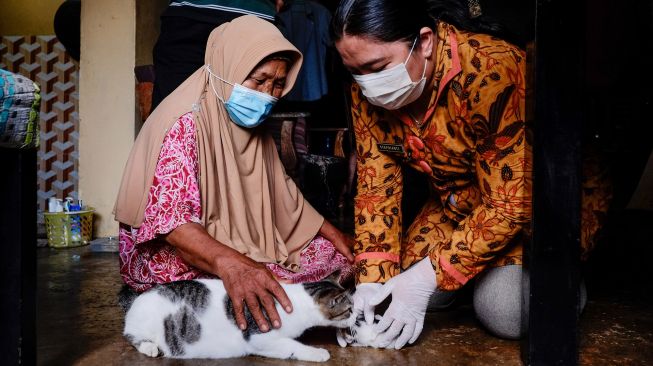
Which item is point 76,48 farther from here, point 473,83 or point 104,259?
point 473,83

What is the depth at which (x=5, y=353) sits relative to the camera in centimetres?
141

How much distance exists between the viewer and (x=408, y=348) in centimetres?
190

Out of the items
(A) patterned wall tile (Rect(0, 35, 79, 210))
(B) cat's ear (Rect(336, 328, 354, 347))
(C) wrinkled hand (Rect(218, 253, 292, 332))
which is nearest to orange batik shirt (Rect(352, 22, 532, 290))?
(B) cat's ear (Rect(336, 328, 354, 347))

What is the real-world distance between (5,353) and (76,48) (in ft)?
12.6

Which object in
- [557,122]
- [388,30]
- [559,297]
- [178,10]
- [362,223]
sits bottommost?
[559,297]

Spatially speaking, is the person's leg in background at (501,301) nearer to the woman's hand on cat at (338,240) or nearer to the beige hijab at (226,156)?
the woman's hand on cat at (338,240)

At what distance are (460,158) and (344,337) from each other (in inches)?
28.4

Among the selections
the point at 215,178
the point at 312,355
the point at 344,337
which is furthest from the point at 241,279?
the point at 215,178

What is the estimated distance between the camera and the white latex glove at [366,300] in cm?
191

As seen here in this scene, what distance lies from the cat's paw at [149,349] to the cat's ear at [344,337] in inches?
22.8

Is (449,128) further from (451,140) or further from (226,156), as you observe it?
(226,156)

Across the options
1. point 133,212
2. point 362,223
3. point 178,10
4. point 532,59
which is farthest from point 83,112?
point 532,59

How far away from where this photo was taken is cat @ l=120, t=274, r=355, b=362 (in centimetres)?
178

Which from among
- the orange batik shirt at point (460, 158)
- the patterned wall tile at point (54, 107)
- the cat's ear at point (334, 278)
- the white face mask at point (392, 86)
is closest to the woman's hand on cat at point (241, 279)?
the cat's ear at point (334, 278)
